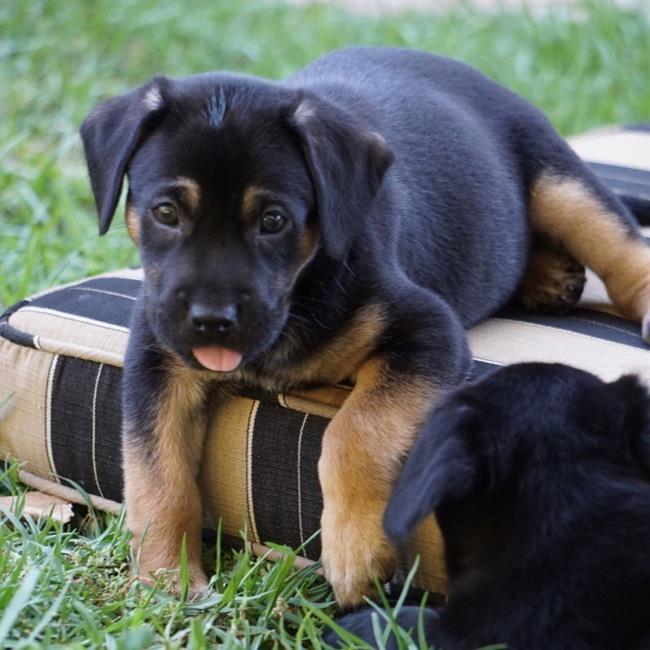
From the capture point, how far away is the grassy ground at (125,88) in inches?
123

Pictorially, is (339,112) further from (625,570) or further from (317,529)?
(625,570)

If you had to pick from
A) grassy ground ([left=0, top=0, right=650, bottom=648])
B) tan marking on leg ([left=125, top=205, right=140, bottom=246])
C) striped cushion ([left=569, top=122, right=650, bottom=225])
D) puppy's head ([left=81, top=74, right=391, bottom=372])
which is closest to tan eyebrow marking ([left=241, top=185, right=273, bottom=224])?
puppy's head ([left=81, top=74, right=391, bottom=372])

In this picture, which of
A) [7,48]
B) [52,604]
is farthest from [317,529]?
[7,48]

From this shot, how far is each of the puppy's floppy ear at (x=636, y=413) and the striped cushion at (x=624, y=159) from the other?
7.75ft

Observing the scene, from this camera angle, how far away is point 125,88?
316 inches

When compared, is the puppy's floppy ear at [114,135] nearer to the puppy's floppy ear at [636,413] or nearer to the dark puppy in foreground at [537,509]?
the dark puppy in foreground at [537,509]

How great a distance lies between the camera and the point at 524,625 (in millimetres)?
2582

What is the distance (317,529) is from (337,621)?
0.38 meters

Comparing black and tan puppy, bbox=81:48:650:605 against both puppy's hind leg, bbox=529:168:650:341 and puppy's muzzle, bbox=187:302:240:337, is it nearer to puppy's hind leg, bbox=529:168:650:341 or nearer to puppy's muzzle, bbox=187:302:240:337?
puppy's muzzle, bbox=187:302:240:337

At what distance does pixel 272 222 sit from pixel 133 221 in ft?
1.38

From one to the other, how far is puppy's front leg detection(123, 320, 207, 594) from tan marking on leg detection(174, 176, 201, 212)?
569 millimetres

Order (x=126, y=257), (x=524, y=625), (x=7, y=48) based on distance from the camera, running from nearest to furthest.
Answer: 1. (x=524, y=625)
2. (x=126, y=257)
3. (x=7, y=48)

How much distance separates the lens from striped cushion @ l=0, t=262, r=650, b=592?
358 centimetres

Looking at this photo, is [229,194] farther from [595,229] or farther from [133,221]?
[595,229]
